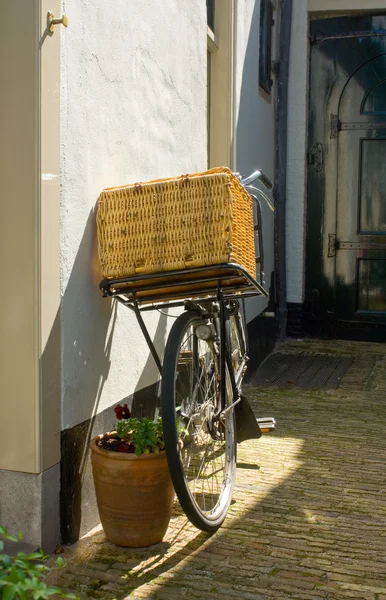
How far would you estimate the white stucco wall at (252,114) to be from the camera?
19.2 feet

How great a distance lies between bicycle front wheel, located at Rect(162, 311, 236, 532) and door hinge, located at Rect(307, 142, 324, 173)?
4240 mm

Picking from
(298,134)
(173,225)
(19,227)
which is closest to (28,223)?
(19,227)

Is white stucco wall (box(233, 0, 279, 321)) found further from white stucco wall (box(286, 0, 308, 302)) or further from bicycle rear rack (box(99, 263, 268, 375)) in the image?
bicycle rear rack (box(99, 263, 268, 375))

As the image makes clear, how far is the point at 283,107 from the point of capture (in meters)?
7.38

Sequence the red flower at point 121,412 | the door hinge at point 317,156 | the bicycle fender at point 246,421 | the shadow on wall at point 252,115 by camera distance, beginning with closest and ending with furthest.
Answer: the red flower at point 121,412 → the bicycle fender at point 246,421 → the shadow on wall at point 252,115 → the door hinge at point 317,156

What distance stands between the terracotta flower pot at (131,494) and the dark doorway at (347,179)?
15.6 ft

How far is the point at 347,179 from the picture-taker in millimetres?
7609

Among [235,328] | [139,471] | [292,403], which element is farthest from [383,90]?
[139,471]

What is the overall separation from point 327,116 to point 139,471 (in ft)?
17.1

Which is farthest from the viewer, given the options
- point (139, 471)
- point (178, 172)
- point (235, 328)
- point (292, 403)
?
point (292, 403)

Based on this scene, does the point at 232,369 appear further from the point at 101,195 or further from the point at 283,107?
the point at 283,107

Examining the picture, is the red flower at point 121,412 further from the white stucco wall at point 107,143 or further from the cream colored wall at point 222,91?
the cream colored wall at point 222,91

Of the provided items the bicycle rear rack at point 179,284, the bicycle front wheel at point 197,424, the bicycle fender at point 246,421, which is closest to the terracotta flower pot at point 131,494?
the bicycle front wheel at point 197,424

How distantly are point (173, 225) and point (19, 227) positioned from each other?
563mm
